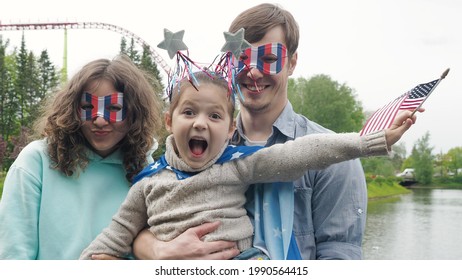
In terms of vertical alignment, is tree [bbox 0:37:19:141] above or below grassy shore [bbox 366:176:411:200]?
above

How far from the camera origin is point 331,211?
8.61 ft

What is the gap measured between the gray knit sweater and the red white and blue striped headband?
49cm

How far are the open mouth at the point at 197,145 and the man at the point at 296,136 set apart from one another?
1.10 feet

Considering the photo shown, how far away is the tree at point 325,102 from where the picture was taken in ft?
84.0

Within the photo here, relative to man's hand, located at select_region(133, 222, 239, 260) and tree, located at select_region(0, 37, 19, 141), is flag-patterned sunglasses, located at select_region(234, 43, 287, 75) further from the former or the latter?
tree, located at select_region(0, 37, 19, 141)

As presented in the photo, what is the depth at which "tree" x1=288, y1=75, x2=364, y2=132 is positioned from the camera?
25.6m

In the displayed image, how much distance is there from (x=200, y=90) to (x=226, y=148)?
Answer: 0.31 meters

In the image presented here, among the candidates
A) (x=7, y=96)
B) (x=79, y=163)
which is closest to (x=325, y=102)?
(x=7, y=96)

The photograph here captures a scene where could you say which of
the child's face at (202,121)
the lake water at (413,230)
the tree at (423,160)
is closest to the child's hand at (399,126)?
the child's face at (202,121)

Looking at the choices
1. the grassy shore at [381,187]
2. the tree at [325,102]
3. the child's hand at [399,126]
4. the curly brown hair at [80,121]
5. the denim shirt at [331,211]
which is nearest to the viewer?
the child's hand at [399,126]

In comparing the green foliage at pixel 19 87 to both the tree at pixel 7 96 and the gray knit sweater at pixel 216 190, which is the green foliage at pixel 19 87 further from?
the gray knit sweater at pixel 216 190

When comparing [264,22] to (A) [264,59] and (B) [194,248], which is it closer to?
(A) [264,59]

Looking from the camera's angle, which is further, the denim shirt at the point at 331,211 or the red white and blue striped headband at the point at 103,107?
the red white and blue striped headband at the point at 103,107

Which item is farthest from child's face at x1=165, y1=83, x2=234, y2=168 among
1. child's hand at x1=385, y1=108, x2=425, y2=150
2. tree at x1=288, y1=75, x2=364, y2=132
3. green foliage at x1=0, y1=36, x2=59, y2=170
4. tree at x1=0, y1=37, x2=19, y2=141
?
tree at x1=288, y1=75, x2=364, y2=132
